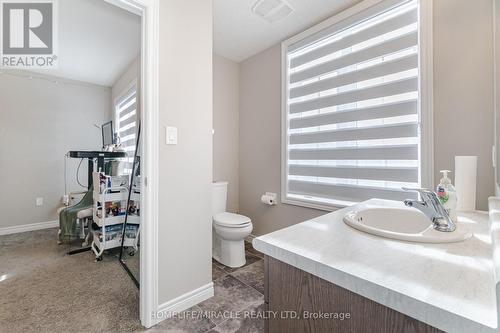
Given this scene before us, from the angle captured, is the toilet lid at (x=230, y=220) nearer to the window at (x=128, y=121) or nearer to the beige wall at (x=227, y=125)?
the beige wall at (x=227, y=125)

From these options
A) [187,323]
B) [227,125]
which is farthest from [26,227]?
[187,323]

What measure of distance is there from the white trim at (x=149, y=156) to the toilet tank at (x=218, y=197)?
3.41 ft

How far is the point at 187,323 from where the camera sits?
4.85ft

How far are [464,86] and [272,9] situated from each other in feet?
5.18

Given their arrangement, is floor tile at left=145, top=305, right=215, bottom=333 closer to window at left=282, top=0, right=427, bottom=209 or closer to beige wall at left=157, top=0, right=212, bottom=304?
beige wall at left=157, top=0, right=212, bottom=304

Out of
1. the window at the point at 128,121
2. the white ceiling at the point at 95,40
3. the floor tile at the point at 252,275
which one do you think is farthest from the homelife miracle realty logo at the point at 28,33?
the floor tile at the point at 252,275

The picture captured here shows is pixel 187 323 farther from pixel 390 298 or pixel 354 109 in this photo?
pixel 354 109

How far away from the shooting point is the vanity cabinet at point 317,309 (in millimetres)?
496

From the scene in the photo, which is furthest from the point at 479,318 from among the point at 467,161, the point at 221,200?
the point at 221,200

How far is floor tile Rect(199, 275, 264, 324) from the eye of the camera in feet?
5.20

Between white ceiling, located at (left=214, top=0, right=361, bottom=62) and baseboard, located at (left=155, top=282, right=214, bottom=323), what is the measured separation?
2377 mm

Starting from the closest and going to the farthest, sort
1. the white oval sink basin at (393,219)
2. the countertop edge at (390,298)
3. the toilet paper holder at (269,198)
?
the countertop edge at (390,298) → the white oval sink basin at (393,219) → the toilet paper holder at (269,198)

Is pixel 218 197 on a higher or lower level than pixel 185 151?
lower

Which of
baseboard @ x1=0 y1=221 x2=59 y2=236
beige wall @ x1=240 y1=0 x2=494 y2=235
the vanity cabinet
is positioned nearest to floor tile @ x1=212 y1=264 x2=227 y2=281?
the vanity cabinet
